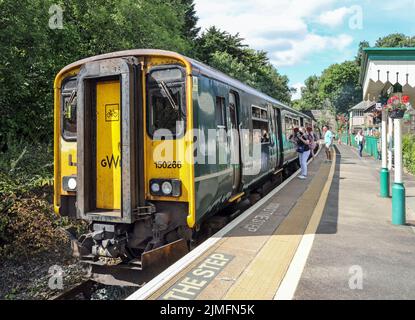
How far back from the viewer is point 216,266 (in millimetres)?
4379

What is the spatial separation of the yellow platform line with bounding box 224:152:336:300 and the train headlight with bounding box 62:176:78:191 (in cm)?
297

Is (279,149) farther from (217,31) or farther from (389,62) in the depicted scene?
(217,31)

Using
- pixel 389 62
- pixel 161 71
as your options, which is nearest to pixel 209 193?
pixel 161 71

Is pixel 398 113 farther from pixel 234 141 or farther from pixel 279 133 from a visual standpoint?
pixel 279 133

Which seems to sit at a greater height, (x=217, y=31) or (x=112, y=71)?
(x=217, y=31)

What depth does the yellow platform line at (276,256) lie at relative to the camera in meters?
3.73

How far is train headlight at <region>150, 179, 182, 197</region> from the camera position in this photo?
15.3 feet

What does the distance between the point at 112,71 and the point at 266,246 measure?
3.42 m

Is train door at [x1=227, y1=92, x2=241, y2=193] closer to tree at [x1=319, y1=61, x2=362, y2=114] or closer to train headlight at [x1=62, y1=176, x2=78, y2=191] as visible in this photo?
train headlight at [x1=62, y1=176, x2=78, y2=191]

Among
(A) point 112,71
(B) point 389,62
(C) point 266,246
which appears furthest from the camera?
(B) point 389,62

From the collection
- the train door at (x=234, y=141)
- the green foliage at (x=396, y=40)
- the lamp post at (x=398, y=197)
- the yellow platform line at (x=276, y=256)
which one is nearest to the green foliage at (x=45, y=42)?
the train door at (x=234, y=141)

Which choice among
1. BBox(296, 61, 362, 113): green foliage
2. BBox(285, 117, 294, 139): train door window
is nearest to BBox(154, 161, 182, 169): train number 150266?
BBox(285, 117, 294, 139): train door window

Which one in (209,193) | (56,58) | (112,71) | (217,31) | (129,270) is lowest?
(129,270)
